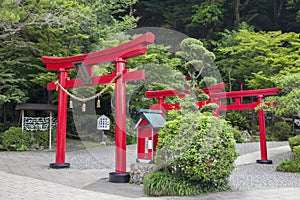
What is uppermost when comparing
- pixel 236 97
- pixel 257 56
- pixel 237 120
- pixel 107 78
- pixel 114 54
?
pixel 257 56

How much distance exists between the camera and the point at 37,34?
1375cm

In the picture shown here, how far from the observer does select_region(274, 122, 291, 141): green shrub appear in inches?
664

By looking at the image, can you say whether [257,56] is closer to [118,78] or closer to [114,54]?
[114,54]

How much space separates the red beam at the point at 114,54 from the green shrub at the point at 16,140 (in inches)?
210

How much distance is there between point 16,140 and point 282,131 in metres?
13.5

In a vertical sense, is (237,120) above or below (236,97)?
below

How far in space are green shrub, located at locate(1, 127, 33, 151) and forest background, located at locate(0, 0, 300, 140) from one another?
137cm

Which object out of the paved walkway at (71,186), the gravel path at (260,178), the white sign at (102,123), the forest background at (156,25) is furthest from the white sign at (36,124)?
the gravel path at (260,178)

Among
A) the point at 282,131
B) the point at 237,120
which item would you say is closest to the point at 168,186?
the point at 237,120

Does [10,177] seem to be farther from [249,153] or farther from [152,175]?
[249,153]

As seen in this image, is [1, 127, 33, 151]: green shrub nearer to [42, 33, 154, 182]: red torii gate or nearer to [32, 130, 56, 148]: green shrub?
[32, 130, 56, 148]: green shrub

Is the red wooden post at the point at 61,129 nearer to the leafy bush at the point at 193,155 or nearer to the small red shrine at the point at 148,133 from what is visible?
the small red shrine at the point at 148,133

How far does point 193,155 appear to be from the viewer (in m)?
5.20

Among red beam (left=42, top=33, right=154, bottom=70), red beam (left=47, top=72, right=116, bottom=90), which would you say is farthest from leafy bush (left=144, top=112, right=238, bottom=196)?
red beam (left=47, top=72, right=116, bottom=90)
